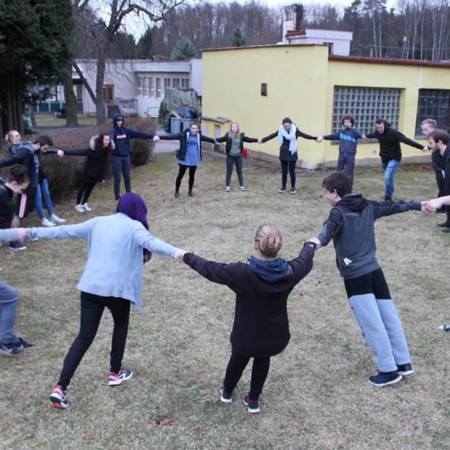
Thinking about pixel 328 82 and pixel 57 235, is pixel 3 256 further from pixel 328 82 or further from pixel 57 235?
pixel 328 82

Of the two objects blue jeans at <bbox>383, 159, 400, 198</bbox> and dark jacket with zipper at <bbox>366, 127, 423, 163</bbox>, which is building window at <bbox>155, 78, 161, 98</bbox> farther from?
blue jeans at <bbox>383, 159, 400, 198</bbox>

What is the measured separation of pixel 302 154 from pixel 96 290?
12660 mm

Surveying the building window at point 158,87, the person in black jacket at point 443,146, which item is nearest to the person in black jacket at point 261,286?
the person in black jacket at point 443,146

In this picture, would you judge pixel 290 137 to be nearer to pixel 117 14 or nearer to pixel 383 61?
pixel 383 61

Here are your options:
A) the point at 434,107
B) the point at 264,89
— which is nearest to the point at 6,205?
the point at 264,89

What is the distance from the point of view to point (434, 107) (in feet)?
59.9

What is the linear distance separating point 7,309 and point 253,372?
2.18 metres

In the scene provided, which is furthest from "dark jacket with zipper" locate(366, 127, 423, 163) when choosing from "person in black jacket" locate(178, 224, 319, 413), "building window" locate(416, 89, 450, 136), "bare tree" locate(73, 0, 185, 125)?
"bare tree" locate(73, 0, 185, 125)

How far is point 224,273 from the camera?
359cm

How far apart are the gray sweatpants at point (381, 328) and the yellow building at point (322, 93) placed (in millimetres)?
11456

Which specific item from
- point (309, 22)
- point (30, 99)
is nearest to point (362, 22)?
point (309, 22)

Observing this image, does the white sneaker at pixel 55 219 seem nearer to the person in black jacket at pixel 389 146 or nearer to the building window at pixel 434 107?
the person in black jacket at pixel 389 146

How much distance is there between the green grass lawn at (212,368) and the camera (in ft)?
13.0

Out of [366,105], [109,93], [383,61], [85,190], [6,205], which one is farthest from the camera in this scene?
[109,93]
